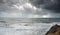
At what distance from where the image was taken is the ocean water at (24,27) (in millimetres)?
1974

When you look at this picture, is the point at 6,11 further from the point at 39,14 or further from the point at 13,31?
the point at 39,14

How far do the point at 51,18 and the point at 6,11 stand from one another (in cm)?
70

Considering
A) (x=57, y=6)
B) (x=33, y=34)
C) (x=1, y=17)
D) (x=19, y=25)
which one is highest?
(x=57, y=6)

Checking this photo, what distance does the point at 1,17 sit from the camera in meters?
1.96

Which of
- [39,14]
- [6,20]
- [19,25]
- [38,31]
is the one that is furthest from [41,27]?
[6,20]

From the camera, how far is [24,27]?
6.52 feet

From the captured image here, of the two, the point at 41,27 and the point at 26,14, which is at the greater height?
the point at 26,14

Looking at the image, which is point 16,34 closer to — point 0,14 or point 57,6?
point 0,14

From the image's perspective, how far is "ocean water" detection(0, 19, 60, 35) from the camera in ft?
6.48

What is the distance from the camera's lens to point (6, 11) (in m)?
1.95

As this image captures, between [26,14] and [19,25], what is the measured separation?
0.20m

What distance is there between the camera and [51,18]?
197cm

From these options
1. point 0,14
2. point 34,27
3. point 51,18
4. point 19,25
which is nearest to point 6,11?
point 0,14

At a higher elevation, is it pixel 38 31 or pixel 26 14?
pixel 26 14
